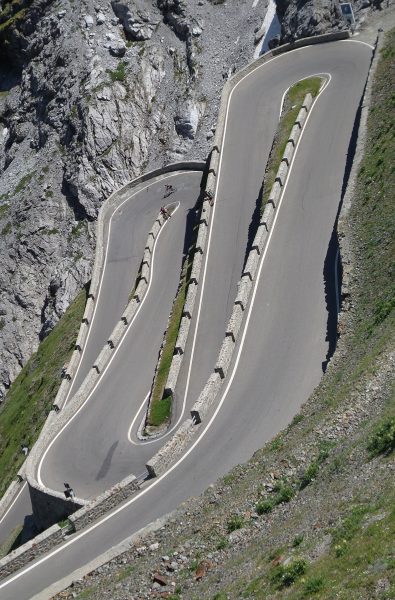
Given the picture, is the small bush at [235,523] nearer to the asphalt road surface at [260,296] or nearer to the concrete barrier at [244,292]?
the asphalt road surface at [260,296]

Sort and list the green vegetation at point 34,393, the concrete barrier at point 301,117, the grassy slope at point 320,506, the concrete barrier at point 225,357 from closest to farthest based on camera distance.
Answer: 1. the grassy slope at point 320,506
2. the concrete barrier at point 225,357
3. the concrete barrier at point 301,117
4. the green vegetation at point 34,393

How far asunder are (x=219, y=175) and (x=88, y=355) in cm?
1728

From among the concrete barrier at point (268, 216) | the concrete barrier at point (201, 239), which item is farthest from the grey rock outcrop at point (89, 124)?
the concrete barrier at point (268, 216)

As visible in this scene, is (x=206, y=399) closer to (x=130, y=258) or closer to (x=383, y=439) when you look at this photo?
(x=383, y=439)

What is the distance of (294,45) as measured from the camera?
238 ft

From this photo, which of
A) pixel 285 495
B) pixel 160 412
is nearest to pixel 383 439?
pixel 285 495

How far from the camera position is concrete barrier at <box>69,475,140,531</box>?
3516 cm

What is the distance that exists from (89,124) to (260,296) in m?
53.9

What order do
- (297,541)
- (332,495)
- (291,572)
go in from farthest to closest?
(332,495) → (297,541) → (291,572)

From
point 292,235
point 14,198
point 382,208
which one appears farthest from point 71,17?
point 382,208

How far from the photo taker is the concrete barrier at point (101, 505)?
3516cm

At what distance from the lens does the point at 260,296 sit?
4500 centimetres

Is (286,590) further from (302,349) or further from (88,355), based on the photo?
(88,355)

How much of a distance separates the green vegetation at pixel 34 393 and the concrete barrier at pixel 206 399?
22616 mm
